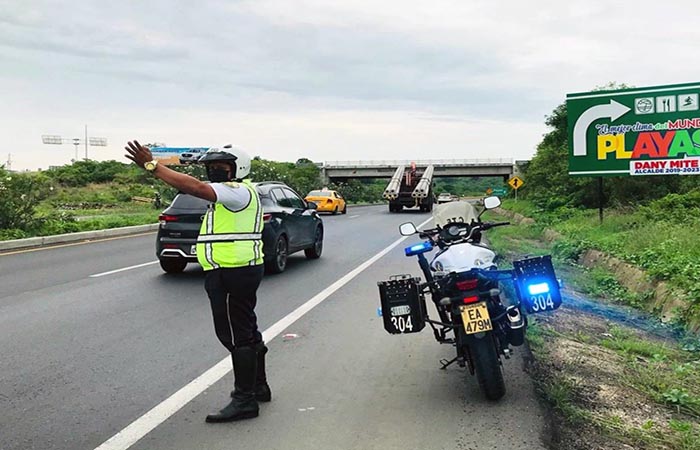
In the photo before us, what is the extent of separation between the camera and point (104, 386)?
5387 mm

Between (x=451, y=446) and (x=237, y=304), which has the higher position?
(x=237, y=304)

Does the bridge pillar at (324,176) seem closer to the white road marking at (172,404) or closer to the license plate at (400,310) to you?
the white road marking at (172,404)

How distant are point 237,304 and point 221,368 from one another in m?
1.44

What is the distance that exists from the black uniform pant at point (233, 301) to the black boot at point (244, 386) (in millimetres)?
69

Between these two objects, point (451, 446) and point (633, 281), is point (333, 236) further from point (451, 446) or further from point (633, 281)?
point (451, 446)

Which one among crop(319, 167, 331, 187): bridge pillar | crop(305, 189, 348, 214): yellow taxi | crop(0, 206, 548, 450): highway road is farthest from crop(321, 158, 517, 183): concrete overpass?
crop(0, 206, 548, 450): highway road

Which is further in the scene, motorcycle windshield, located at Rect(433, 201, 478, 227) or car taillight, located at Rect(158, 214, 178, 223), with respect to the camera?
car taillight, located at Rect(158, 214, 178, 223)

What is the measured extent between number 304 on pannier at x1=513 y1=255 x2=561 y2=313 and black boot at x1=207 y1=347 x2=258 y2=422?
2029mm

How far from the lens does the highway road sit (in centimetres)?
429

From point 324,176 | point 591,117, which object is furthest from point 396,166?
point 591,117

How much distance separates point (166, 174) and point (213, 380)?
7.13 ft

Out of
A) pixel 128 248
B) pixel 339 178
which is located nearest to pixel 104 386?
pixel 128 248

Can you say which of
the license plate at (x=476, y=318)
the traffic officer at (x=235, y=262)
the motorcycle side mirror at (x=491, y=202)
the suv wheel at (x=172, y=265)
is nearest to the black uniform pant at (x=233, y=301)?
the traffic officer at (x=235, y=262)

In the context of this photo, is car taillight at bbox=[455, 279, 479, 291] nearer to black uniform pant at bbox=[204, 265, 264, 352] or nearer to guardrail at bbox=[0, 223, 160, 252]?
black uniform pant at bbox=[204, 265, 264, 352]
